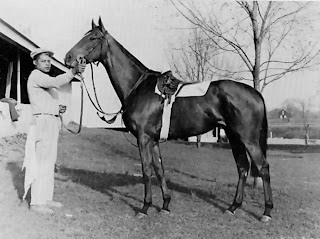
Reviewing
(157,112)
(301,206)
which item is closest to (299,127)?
(301,206)

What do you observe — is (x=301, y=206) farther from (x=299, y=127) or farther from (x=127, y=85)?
(x=299, y=127)

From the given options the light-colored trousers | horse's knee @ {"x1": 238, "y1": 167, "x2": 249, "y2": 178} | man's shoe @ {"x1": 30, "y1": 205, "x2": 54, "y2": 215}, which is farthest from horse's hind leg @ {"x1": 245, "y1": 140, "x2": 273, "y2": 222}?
man's shoe @ {"x1": 30, "y1": 205, "x2": 54, "y2": 215}

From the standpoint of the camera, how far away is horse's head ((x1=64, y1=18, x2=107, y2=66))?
161 inches

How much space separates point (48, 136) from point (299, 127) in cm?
1813

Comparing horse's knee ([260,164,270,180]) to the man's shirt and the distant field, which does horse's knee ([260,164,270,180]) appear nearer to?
the man's shirt

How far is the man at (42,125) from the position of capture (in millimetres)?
3746

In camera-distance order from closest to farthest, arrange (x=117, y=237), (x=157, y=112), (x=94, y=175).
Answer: (x=117, y=237) < (x=157, y=112) < (x=94, y=175)

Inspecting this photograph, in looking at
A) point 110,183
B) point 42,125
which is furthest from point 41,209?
point 110,183

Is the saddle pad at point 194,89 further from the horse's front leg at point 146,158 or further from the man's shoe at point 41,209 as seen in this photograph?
the man's shoe at point 41,209

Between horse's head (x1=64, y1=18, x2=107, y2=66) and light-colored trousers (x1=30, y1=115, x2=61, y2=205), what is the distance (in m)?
0.82

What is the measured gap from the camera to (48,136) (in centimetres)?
387

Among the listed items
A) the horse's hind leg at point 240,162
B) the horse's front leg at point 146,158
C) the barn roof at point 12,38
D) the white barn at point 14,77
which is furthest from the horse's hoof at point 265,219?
the barn roof at point 12,38

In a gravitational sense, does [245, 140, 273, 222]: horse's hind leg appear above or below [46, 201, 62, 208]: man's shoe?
above

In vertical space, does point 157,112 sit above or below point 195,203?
above
